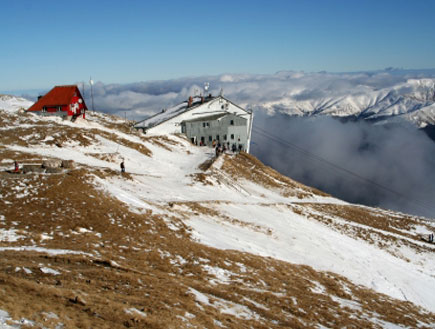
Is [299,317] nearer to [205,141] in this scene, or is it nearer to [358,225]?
[358,225]

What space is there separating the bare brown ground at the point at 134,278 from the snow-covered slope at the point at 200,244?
9 centimetres

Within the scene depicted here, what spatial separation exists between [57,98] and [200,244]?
5319cm

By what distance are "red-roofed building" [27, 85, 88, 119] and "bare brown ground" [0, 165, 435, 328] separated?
38.9 metres

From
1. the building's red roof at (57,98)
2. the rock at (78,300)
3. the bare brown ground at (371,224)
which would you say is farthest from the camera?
the building's red roof at (57,98)

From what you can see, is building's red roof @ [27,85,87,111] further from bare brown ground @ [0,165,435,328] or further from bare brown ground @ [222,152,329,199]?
bare brown ground @ [0,165,435,328]

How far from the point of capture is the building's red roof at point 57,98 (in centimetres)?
6234

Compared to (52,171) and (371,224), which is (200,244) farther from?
(371,224)

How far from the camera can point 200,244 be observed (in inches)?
872

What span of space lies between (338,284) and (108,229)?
15129 mm

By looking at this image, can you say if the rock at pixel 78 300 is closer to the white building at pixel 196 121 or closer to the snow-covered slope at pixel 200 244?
the snow-covered slope at pixel 200 244

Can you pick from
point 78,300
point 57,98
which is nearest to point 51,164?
point 78,300

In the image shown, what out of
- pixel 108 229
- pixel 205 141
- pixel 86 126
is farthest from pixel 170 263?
pixel 205 141

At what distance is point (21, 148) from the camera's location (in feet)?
130

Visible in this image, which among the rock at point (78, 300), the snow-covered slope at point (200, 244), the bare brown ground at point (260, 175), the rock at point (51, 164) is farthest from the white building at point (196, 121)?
the rock at point (78, 300)
